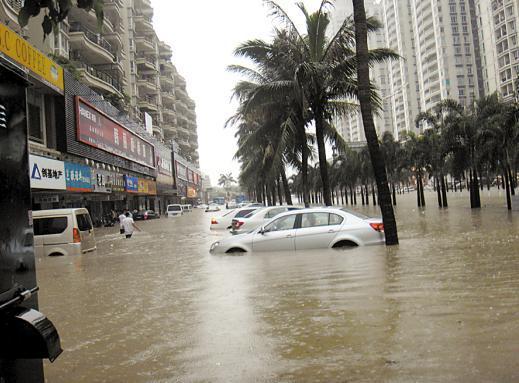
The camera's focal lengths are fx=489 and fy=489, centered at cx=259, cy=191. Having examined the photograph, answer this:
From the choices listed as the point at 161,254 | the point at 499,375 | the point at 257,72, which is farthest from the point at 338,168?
the point at 499,375

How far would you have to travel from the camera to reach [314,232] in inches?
465

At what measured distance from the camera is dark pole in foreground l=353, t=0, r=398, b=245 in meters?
12.3

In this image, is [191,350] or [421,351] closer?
[421,351]

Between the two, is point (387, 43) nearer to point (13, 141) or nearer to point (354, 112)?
point (354, 112)

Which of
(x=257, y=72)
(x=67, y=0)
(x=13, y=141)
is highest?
(x=257, y=72)

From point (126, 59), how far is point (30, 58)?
39.8 m

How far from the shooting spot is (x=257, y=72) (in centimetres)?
2366

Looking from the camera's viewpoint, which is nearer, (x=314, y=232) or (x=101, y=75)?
(x=314, y=232)

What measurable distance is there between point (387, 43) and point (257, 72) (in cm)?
15848

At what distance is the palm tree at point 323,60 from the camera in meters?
18.5

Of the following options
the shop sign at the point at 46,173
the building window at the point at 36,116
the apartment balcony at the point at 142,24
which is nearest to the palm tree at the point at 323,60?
the shop sign at the point at 46,173

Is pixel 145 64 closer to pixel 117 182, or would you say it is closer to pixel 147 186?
pixel 147 186

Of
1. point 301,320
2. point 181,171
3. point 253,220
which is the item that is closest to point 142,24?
point 181,171

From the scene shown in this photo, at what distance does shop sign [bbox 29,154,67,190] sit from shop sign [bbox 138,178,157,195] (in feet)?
67.7
